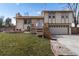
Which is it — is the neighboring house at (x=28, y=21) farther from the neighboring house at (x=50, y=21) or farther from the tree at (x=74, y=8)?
the tree at (x=74, y=8)

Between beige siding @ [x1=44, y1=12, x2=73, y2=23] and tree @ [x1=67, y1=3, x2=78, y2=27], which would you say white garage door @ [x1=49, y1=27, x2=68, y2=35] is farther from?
tree @ [x1=67, y1=3, x2=78, y2=27]

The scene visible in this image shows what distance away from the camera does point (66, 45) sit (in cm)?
622

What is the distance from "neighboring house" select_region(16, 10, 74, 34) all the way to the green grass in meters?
0.21

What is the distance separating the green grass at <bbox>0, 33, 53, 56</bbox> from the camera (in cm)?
615

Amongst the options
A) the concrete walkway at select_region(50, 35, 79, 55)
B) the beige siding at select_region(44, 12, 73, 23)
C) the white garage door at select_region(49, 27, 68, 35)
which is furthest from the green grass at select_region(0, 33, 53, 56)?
the beige siding at select_region(44, 12, 73, 23)

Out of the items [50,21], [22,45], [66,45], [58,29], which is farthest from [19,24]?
[66,45]

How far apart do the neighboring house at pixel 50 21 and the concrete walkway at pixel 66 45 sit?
0.14 meters

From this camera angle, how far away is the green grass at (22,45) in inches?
242

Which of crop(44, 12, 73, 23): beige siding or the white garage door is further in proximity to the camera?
the white garage door

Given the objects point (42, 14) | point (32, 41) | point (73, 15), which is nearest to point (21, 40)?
point (32, 41)

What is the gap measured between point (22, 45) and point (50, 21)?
765 mm

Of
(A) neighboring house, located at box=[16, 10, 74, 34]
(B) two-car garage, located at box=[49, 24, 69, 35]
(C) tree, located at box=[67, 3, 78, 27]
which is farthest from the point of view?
A: (B) two-car garage, located at box=[49, 24, 69, 35]

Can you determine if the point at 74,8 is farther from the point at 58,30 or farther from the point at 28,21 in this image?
the point at 28,21

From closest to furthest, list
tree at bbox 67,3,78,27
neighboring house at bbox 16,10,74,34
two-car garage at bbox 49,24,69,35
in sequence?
tree at bbox 67,3,78,27 < neighboring house at bbox 16,10,74,34 < two-car garage at bbox 49,24,69,35
